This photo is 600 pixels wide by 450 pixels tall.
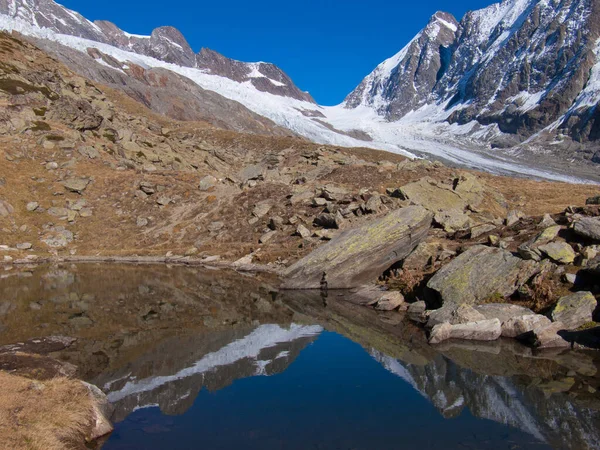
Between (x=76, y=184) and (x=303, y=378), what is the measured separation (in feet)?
138

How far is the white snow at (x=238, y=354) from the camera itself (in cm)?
1520

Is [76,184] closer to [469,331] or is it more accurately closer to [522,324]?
[469,331]

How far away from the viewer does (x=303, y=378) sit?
1636 cm

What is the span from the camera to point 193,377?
16062 mm

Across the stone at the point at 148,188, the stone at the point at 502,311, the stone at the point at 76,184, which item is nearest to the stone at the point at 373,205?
the stone at the point at 502,311

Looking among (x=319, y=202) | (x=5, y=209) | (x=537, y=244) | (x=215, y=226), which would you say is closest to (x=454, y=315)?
(x=537, y=244)

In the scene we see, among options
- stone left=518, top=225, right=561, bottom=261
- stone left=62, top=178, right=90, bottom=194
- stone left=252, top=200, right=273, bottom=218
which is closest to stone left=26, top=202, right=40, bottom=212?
stone left=62, top=178, right=90, bottom=194

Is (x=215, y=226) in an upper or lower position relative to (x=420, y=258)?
upper

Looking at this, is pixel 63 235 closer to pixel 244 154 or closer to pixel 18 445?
pixel 18 445

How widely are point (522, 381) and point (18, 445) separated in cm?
1406

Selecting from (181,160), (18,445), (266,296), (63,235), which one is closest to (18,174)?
(63,235)

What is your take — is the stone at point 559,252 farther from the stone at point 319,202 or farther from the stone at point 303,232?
the stone at point 319,202

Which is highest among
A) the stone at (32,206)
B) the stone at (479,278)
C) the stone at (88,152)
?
the stone at (88,152)

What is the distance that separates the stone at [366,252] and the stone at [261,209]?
14.2 m
